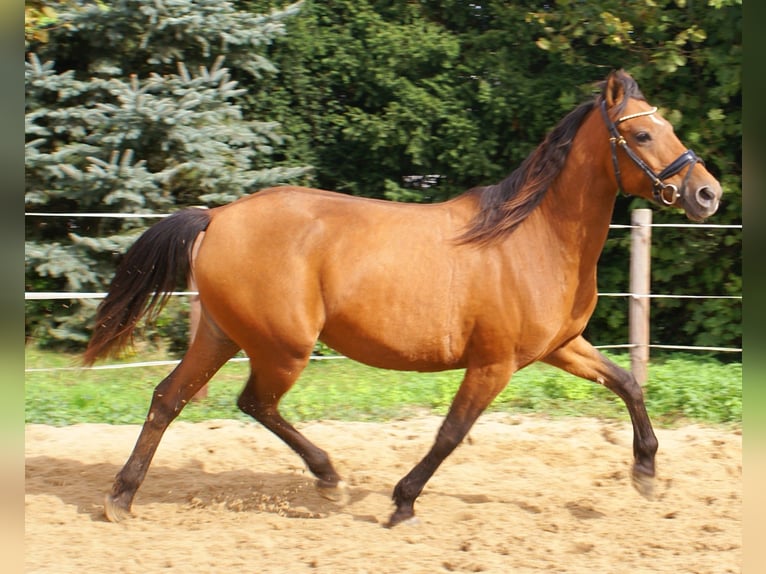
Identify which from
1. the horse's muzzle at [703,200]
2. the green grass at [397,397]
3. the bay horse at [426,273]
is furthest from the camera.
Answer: the green grass at [397,397]

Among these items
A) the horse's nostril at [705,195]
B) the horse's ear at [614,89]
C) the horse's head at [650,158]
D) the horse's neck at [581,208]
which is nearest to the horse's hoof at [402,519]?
the horse's neck at [581,208]

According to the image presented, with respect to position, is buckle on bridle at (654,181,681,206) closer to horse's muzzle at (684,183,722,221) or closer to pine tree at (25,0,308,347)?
horse's muzzle at (684,183,722,221)

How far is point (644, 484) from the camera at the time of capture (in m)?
4.52

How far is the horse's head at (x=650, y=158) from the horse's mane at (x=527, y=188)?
0.24 feet

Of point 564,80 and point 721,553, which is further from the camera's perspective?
Answer: point 564,80

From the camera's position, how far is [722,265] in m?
9.26

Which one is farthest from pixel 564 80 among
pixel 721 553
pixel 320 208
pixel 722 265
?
pixel 721 553

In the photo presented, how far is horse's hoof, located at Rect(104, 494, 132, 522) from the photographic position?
14.0ft

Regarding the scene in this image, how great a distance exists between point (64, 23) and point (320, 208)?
5.53 metres

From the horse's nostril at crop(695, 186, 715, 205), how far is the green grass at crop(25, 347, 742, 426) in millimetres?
2748

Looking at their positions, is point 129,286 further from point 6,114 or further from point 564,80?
point 564,80

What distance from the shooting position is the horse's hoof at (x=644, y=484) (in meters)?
4.52

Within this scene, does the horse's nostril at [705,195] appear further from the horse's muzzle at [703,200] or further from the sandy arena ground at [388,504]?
the sandy arena ground at [388,504]

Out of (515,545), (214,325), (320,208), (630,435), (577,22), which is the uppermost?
(577,22)
